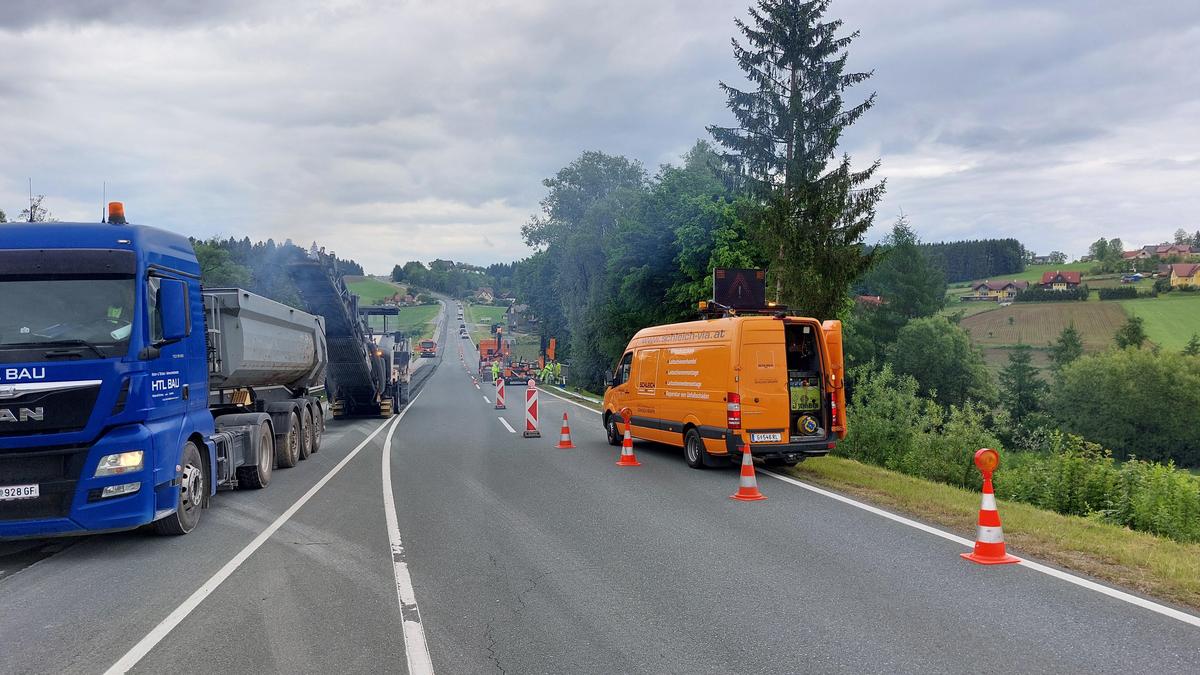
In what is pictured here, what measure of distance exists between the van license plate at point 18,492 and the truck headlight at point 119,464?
48 centimetres

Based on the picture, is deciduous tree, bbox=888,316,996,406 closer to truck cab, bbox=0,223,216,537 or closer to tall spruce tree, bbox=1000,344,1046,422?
tall spruce tree, bbox=1000,344,1046,422

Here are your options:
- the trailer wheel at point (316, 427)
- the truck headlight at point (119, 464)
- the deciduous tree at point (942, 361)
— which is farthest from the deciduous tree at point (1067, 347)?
the truck headlight at point (119, 464)

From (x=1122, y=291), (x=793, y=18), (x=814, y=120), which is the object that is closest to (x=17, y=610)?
(x=814, y=120)

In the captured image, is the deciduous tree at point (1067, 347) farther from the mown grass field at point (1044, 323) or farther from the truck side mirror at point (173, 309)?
the truck side mirror at point (173, 309)

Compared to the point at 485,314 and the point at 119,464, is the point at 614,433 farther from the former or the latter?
the point at 485,314

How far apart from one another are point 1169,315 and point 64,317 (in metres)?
91.1

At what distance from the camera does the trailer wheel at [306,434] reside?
1461 centimetres

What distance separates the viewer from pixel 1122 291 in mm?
87562

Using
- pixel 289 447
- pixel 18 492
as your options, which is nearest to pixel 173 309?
pixel 18 492

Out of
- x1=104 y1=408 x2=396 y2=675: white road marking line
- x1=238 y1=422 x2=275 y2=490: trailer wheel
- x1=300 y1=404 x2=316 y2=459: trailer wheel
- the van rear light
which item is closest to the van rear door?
the van rear light

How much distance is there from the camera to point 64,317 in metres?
7.07

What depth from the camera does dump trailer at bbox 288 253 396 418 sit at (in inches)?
703

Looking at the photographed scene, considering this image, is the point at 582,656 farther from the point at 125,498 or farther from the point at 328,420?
the point at 328,420

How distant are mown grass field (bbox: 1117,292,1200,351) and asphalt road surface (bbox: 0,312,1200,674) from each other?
69.9 meters
